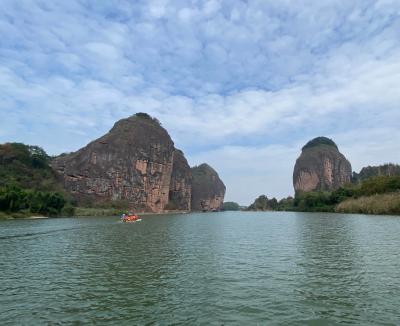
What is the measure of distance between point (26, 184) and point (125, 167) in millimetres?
53464

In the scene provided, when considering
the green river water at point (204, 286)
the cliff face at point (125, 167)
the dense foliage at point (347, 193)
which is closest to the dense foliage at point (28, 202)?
the cliff face at point (125, 167)

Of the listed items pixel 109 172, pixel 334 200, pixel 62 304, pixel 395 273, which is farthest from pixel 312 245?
pixel 109 172

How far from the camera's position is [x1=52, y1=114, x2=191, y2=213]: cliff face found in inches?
6260

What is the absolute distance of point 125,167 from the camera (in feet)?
552

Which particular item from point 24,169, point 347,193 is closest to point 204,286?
point 347,193

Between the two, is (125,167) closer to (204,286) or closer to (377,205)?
(377,205)

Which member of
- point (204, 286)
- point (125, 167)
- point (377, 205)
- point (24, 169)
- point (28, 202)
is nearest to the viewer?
point (204, 286)

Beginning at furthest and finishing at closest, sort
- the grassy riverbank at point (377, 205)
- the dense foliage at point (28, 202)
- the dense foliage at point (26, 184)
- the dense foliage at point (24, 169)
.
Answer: the dense foliage at point (24, 169) → the dense foliage at point (26, 184) → the dense foliage at point (28, 202) → the grassy riverbank at point (377, 205)

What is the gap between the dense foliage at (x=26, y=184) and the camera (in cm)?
A: 8031

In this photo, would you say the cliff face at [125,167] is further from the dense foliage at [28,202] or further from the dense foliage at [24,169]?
the dense foliage at [28,202]

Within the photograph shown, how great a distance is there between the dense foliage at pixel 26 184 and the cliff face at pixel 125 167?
1565 cm

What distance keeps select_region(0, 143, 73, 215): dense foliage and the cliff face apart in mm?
15646

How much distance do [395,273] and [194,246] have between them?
50.9ft

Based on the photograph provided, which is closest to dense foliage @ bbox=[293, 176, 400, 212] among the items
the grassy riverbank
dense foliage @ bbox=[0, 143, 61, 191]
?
the grassy riverbank
